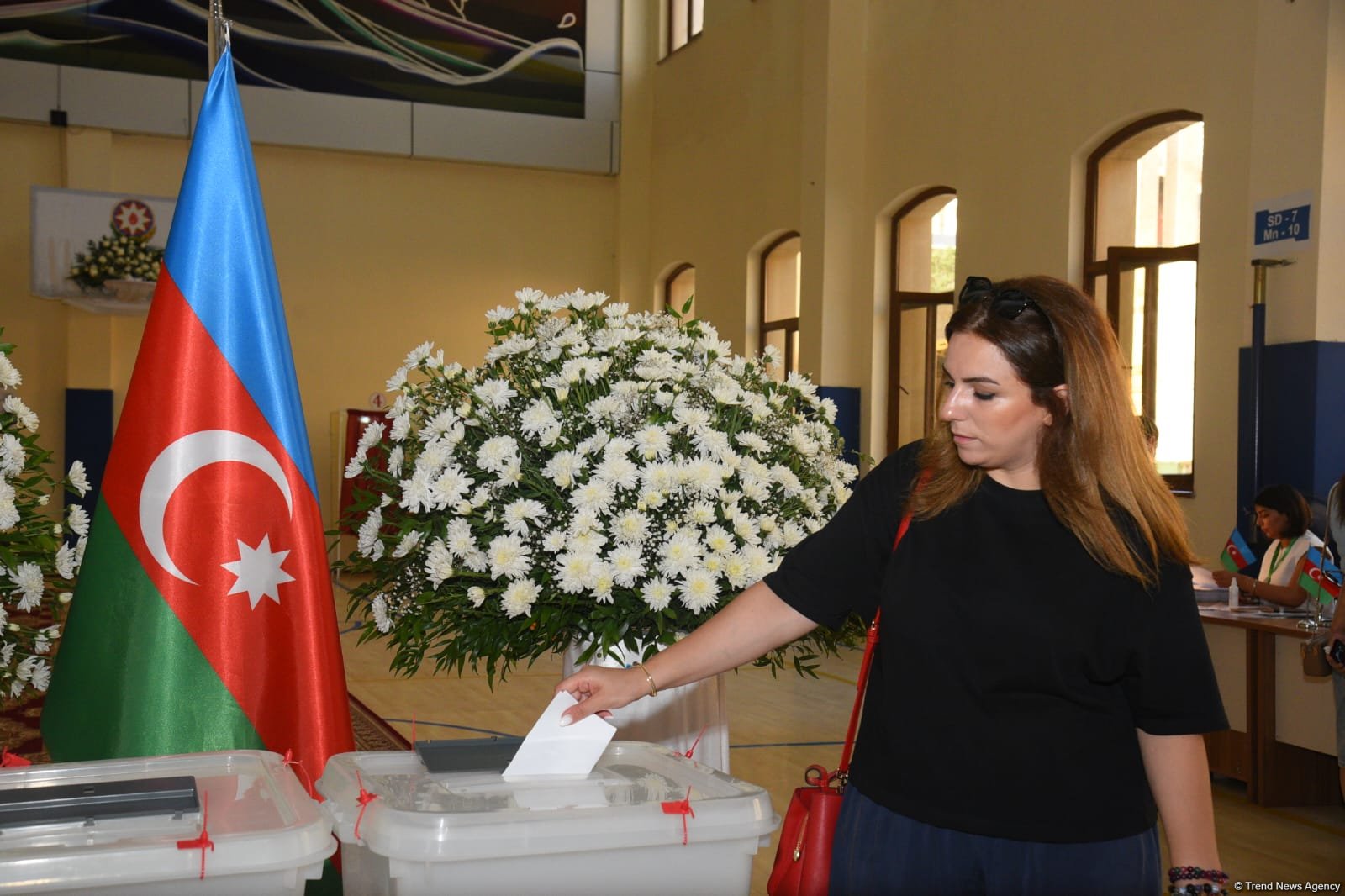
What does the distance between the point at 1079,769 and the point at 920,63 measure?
8.72 meters

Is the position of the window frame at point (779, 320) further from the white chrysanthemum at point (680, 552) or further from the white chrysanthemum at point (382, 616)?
the white chrysanthemum at point (680, 552)

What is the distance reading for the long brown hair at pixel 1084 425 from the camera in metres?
1.75

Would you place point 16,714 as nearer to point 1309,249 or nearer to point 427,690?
point 427,690

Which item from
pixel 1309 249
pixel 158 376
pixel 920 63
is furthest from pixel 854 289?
pixel 158 376

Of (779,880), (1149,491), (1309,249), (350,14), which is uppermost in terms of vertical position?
(350,14)

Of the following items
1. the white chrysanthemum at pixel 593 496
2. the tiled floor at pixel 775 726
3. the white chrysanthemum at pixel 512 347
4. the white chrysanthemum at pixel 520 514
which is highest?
the white chrysanthemum at pixel 512 347

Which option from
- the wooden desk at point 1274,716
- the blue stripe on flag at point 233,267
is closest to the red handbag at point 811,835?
the blue stripe on flag at point 233,267

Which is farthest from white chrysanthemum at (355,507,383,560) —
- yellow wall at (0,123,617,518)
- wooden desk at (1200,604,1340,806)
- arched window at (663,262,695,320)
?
arched window at (663,262,695,320)

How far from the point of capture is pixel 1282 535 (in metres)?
5.76

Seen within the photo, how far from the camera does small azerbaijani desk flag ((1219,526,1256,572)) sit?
6.03 metres

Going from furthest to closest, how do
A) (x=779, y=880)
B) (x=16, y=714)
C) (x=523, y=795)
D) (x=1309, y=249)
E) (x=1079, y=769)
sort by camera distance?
(x=16, y=714)
(x=1309, y=249)
(x=779, y=880)
(x=1079, y=769)
(x=523, y=795)

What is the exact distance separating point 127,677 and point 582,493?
0.90 meters

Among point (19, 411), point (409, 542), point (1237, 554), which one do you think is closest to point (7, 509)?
point (19, 411)

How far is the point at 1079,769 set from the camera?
1743 mm
